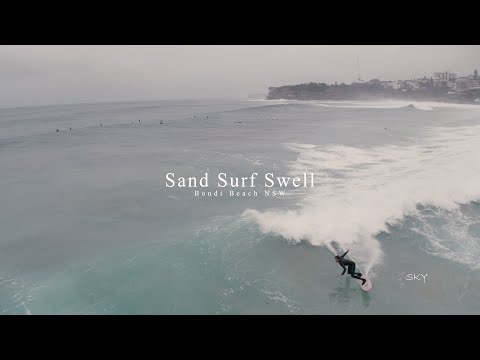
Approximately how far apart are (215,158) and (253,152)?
341cm

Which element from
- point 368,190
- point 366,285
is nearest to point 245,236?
point 366,285

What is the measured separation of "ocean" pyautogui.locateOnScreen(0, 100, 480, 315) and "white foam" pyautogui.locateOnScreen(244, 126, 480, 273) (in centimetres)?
7

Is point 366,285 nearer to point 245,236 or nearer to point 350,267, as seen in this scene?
point 350,267

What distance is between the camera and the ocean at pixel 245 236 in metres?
8.44

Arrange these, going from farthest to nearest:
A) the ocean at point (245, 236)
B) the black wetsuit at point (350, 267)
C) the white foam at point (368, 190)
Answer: the white foam at point (368, 190) → the black wetsuit at point (350, 267) → the ocean at point (245, 236)

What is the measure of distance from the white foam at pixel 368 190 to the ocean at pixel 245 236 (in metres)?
0.07

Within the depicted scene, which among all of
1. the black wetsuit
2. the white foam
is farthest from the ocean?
the black wetsuit

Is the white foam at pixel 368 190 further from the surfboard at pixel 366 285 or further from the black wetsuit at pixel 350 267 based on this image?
the black wetsuit at pixel 350 267

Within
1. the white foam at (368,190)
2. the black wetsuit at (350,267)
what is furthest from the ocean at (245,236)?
the black wetsuit at (350,267)

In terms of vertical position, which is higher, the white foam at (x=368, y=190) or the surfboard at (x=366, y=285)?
the white foam at (x=368, y=190)

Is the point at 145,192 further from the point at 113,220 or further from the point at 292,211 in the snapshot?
the point at 292,211

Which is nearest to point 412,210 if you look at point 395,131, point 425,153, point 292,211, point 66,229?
point 292,211

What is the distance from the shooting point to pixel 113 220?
12828 millimetres

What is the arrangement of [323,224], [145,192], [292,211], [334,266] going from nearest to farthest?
[334,266]
[323,224]
[292,211]
[145,192]
